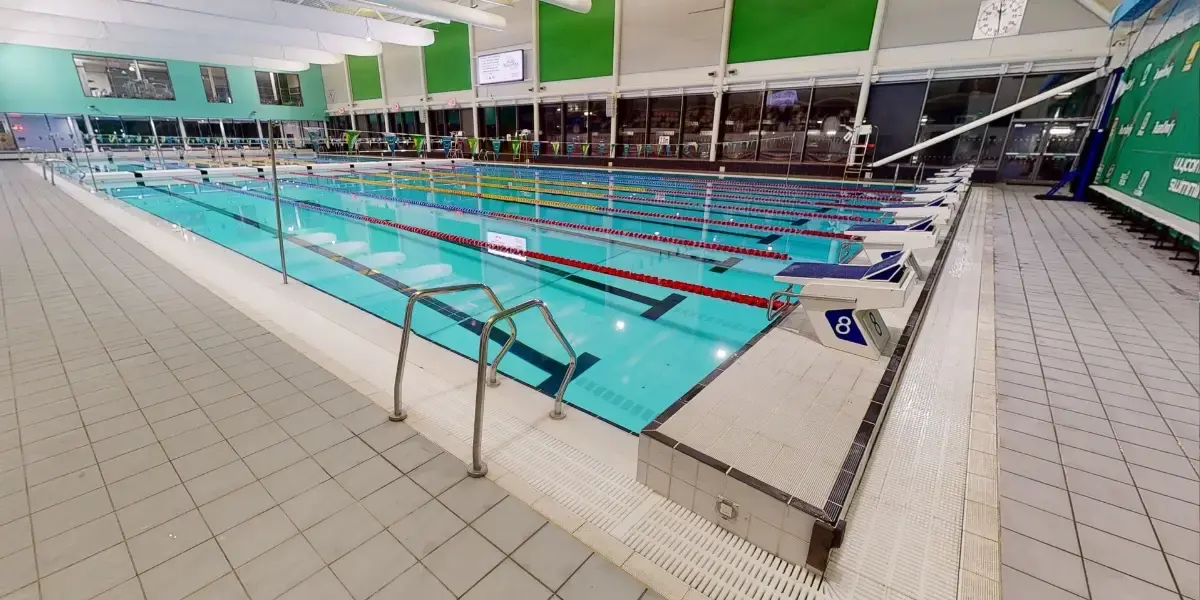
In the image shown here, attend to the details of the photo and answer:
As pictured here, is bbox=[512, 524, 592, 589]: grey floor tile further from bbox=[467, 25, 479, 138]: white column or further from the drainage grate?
bbox=[467, 25, 479, 138]: white column

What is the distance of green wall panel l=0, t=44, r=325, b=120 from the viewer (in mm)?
16953

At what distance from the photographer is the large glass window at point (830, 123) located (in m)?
12.0

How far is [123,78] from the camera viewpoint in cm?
1953

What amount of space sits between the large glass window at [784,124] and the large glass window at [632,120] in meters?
3.84

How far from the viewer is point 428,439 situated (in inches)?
68.7

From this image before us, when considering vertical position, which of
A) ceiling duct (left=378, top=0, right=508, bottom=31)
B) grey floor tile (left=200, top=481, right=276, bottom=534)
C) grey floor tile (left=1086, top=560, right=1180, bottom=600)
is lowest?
grey floor tile (left=1086, top=560, right=1180, bottom=600)

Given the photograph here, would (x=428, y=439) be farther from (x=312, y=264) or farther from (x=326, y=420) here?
(x=312, y=264)

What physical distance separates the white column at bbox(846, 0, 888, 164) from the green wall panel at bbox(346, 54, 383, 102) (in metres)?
20.8

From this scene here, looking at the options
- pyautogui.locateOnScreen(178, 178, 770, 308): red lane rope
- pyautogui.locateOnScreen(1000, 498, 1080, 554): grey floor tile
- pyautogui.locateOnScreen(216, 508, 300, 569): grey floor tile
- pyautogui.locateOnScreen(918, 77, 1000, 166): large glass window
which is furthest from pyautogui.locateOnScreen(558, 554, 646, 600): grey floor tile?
pyautogui.locateOnScreen(918, 77, 1000, 166): large glass window

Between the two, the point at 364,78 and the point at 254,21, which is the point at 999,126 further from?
the point at 364,78

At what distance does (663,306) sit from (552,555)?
274 centimetres

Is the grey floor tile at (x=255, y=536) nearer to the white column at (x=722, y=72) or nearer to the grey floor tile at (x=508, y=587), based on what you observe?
the grey floor tile at (x=508, y=587)

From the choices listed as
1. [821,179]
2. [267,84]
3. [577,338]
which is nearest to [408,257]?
[577,338]

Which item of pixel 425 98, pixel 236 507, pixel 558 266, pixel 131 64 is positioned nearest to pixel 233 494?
pixel 236 507
